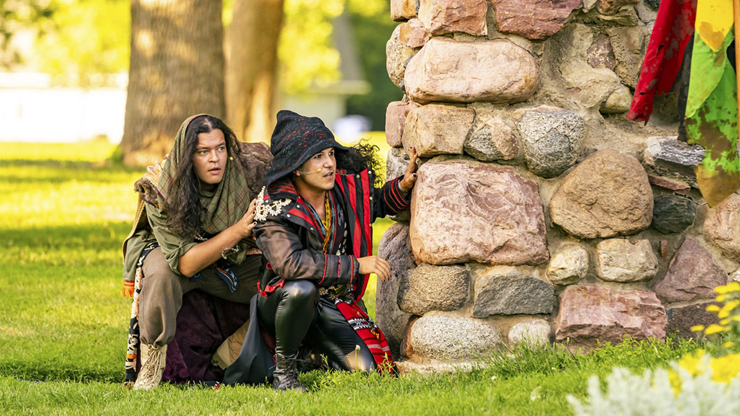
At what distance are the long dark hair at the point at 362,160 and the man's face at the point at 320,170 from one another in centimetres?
22

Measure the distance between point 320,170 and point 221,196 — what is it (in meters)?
0.62

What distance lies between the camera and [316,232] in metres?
3.95

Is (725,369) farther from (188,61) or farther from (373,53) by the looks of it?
(373,53)

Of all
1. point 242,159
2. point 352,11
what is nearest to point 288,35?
point 352,11

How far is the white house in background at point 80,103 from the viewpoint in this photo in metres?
38.6

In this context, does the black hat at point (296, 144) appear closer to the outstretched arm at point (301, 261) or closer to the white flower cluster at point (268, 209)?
the white flower cluster at point (268, 209)

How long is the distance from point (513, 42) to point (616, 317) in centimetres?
129

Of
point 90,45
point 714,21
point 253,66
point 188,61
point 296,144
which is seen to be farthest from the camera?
point 90,45

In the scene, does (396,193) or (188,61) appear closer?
(396,193)

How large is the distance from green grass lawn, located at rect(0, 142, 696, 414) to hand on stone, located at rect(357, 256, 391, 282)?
1.54ft

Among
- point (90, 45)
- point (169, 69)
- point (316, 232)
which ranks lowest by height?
point (316, 232)

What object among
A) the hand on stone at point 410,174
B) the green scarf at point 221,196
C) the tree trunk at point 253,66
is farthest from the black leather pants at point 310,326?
the tree trunk at point 253,66

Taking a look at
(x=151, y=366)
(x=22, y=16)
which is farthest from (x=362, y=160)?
(x=22, y=16)

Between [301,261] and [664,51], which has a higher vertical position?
[664,51]
